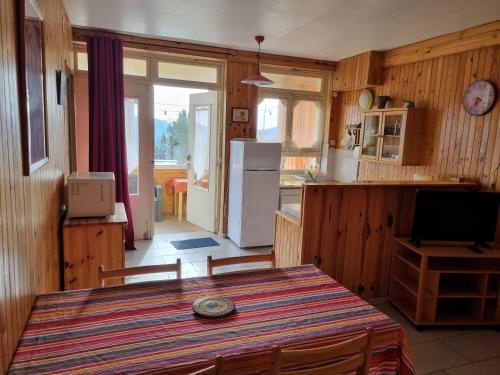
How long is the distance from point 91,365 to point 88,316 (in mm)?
342

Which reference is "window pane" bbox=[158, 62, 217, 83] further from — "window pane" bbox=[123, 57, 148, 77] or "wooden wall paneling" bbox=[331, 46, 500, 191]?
"wooden wall paneling" bbox=[331, 46, 500, 191]

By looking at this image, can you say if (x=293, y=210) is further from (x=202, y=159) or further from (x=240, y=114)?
(x=202, y=159)

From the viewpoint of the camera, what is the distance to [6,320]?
116cm

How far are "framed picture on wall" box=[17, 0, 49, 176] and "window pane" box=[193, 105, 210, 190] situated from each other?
314 cm

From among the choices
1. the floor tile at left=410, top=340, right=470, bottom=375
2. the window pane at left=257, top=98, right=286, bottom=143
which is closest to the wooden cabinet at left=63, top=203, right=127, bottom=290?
the floor tile at left=410, top=340, right=470, bottom=375

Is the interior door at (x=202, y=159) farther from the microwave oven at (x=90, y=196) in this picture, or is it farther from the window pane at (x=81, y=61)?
the microwave oven at (x=90, y=196)

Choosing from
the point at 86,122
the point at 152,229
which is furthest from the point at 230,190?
the point at 86,122

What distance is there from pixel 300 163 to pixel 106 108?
9.91 ft

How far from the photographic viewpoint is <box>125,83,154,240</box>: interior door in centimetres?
462

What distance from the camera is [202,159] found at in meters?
5.36

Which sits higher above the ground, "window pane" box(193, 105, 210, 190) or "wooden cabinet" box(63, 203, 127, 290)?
"window pane" box(193, 105, 210, 190)

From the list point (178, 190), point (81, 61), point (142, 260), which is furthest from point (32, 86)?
point (178, 190)

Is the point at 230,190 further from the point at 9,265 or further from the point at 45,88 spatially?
the point at 9,265

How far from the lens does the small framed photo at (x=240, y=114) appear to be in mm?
4973
